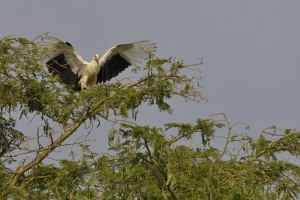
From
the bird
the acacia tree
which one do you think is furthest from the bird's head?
the acacia tree

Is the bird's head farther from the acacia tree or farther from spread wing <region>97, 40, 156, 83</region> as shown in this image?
the acacia tree

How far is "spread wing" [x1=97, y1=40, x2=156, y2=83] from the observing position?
34.4ft

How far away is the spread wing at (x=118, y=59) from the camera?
10.5 m

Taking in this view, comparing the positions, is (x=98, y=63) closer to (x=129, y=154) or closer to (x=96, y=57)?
(x=96, y=57)

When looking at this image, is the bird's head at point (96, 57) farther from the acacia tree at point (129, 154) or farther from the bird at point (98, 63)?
the acacia tree at point (129, 154)

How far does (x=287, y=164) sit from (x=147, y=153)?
5.95ft

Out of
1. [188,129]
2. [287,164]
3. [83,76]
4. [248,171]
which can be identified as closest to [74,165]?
[188,129]

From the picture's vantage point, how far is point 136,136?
17.4 feet

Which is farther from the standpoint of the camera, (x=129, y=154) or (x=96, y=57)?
(x=96, y=57)

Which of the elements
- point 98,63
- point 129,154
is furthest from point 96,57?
point 129,154

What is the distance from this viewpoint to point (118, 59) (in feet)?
34.8

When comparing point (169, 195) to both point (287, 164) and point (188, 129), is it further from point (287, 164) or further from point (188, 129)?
point (287, 164)

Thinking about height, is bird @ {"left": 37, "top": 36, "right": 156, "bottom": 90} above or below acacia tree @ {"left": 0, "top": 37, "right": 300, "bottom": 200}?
above

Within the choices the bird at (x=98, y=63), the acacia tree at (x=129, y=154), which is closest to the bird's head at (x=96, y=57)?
the bird at (x=98, y=63)
